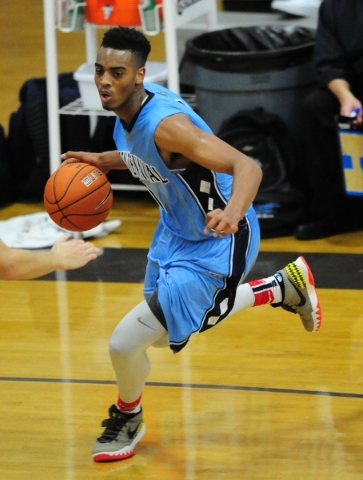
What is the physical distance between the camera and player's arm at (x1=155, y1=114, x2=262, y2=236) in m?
2.76

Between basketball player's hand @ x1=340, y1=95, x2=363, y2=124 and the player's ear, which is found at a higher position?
the player's ear

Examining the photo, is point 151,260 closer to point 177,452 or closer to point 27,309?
point 177,452

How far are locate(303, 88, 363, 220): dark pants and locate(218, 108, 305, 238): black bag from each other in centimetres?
12

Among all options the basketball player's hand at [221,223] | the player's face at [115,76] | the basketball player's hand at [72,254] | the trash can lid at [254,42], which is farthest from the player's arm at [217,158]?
the trash can lid at [254,42]

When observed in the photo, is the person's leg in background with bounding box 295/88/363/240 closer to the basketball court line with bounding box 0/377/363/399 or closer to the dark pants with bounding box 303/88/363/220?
the dark pants with bounding box 303/88/363/220

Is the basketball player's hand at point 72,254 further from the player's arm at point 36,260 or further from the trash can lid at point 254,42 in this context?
the trash can lid at point 254,42

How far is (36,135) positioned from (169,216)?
10.2ft

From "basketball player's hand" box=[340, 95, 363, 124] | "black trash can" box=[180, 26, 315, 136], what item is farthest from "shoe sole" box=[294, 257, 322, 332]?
"black trash can" box=[180, 26, 315, 136]

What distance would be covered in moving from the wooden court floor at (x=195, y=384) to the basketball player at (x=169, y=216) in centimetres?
22

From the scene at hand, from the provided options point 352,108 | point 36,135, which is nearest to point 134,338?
point 352,108

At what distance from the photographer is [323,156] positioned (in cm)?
545

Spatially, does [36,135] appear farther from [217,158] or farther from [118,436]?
[217,158]

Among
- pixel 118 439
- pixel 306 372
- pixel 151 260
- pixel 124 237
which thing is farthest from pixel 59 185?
pixel 124 237

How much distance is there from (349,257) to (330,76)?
104 centimetres
